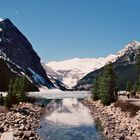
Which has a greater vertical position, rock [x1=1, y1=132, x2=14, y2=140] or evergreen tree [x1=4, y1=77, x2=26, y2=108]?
evergreen tree [x1=4, y1=77, x2=26, y2=108]

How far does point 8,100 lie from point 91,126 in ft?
79.2

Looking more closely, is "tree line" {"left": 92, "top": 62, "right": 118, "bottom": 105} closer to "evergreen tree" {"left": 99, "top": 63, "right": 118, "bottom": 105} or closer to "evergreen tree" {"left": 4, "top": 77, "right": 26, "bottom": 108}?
"evergreen tree" {"left": 99, "top": 63, "right": 118, "bottom": 105}

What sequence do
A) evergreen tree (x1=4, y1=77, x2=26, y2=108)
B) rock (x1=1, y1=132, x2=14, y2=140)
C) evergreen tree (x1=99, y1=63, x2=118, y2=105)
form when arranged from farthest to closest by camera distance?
evergreen tree (x1=99, y1=63, x2=118, y2=105) → evergreen tree (x1=4, y1=77, x2=26, y2=108) → rock (x1=1, y1=132, x2=14, y2=140)

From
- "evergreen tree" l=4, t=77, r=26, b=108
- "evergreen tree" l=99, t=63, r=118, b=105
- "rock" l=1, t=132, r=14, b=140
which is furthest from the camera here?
"evergreen tree" l=99, t=63, r=118, b=105

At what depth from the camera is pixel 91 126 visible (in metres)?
74.9

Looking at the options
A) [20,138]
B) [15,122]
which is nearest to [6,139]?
[20,138]

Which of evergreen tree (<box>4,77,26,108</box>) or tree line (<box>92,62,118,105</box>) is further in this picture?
tree line (<box>92,62,118,105</box>)

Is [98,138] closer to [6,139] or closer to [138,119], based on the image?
[138,119]

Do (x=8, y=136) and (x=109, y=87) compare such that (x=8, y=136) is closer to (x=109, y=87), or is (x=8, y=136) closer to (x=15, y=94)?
(x=15, y=94)

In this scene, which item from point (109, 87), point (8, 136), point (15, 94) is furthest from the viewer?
point (109, 87)

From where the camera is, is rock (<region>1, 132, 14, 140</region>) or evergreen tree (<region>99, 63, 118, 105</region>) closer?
rock (<region>1, 132, 14, 140</region>)

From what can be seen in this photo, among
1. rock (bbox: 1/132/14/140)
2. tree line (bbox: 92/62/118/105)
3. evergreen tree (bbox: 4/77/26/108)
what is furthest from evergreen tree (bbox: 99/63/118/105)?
rock (bbox: 1/132/14/140)

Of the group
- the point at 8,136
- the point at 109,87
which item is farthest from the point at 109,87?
the point at 8,136

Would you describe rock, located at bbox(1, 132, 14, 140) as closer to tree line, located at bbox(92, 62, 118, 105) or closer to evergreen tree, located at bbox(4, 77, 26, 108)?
evergreen tree, located at bbox(4, 77, 26, 108)
